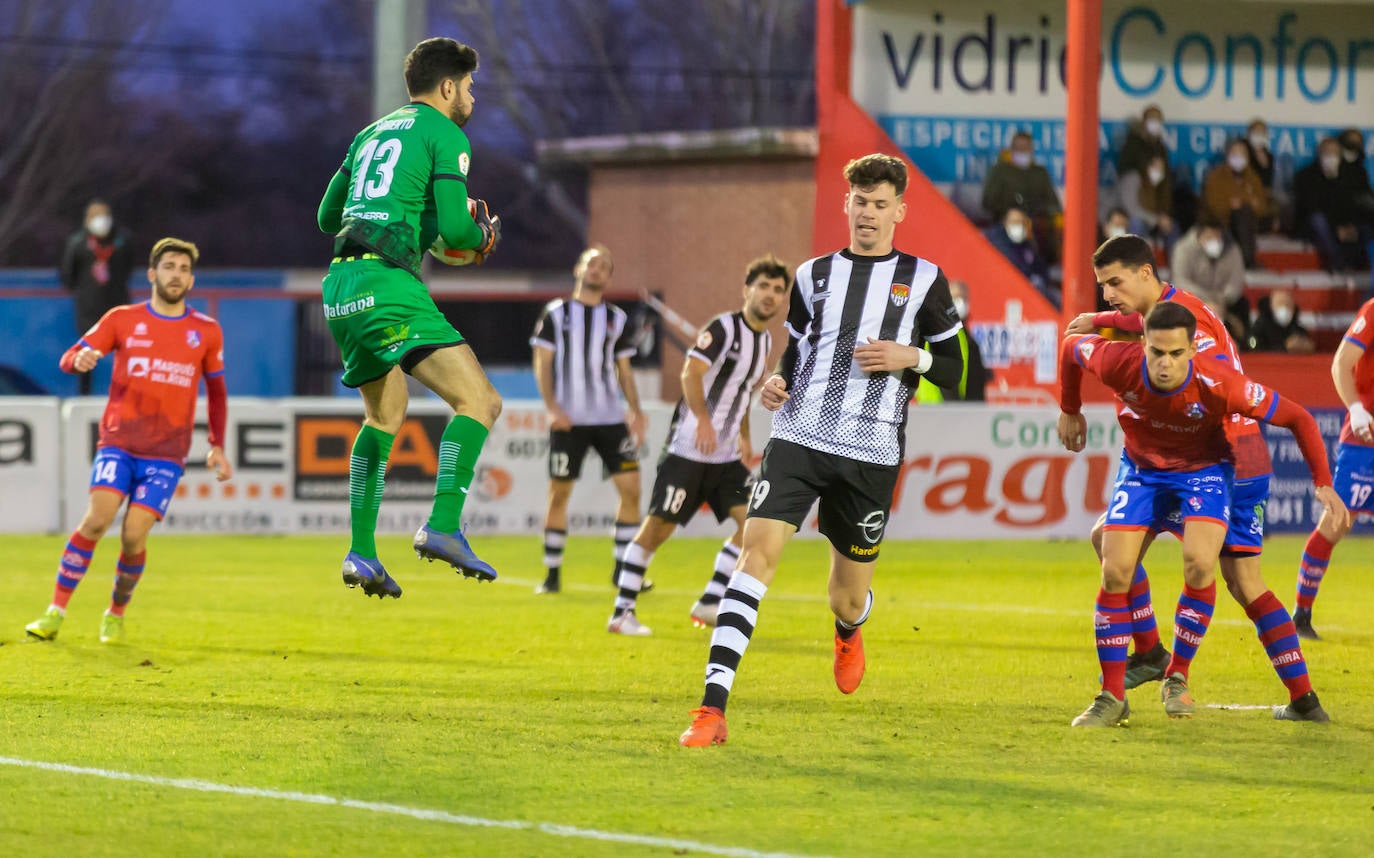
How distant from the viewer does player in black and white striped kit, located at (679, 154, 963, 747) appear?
21.6 ft

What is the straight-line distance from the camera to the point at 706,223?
25469 mm

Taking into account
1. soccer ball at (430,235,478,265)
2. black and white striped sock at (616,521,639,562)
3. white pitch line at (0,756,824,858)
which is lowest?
white pitch line at (0,756,824,858)

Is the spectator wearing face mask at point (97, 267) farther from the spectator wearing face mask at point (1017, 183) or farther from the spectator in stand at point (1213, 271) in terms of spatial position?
the spectator in stand at point (1213, 271)

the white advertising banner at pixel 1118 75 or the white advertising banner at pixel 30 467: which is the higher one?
the white advertising banner at pixel 1118 75

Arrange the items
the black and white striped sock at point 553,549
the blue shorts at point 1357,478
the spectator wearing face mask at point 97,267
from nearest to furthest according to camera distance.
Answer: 1. the blue shorts at point 1357,478
2. the black and white striped sock at point 553,549
3. the spectator wearing face mask at point 97,267

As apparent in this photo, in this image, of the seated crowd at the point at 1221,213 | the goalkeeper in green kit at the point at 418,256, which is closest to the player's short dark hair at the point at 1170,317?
the goalkeeper in green kit at the point at 418,256

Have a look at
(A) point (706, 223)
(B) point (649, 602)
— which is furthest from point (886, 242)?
(A) point (706, 223)

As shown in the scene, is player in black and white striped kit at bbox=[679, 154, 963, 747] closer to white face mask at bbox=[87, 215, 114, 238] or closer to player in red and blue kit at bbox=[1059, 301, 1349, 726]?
player in red and blue kit at bbox=[1059, 301, 1349, 726]

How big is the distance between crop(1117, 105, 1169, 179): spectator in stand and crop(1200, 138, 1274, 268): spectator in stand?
27.0 inches

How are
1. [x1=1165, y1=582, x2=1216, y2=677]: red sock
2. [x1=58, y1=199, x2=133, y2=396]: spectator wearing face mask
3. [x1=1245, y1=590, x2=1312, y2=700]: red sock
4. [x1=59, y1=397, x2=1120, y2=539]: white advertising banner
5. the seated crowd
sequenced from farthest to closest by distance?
[x1=58, y1=199, x2=133, y2=396]: spectator wearing face mask
the seated crowd
[x1=59, y1=397, x2=1120, y2=539]: white advertising banner
[x1=1165, y1=582, x2=1216, y2=677]: red sock
[x1=1245, y1=590, x2=1312, y2=700]: red sock

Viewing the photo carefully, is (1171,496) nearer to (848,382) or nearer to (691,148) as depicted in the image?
(848,382)

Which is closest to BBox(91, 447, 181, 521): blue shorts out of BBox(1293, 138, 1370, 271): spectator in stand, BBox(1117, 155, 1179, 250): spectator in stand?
BBox(1117, 155, 1179, 250): spectator in stand

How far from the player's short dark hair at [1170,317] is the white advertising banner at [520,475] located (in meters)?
9.35

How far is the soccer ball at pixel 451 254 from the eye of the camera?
268 inches
